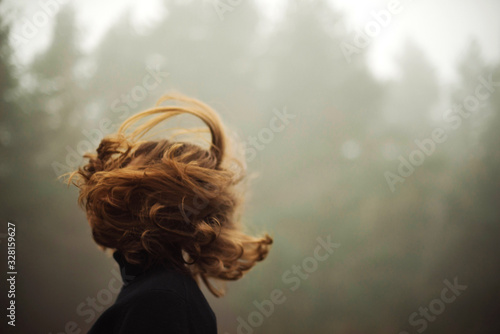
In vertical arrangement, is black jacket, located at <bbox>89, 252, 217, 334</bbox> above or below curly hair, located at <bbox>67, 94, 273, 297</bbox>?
below

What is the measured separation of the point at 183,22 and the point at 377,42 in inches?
76.8

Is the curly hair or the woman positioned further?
the curly hair

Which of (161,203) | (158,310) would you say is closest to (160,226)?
(161,203)

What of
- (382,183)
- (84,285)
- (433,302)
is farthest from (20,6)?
(433,302)

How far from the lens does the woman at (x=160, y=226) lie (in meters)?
0.62

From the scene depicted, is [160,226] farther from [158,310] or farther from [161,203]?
[158,310]

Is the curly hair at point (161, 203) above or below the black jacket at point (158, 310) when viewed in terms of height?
above

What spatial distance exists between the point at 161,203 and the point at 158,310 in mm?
266

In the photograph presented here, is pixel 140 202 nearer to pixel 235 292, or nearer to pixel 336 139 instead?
pixel 235 292

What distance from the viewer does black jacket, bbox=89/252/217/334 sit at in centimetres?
59

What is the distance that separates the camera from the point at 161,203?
780mm

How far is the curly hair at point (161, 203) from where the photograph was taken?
76 cm

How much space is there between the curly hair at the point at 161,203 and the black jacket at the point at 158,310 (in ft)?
0.25

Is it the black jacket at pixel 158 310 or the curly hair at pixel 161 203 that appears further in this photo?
the curly hair at pixel 161 203
